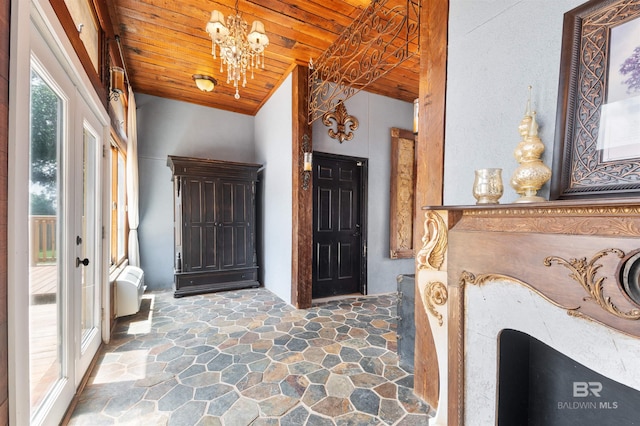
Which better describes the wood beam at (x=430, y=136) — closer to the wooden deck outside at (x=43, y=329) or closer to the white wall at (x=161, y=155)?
the wooden deck outside at (x=43, y=329)

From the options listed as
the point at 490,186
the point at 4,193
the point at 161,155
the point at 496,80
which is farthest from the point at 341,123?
the point at 4,193

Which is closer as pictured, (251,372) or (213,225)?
(251,372)

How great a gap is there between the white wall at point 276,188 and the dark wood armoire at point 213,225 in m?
0.22

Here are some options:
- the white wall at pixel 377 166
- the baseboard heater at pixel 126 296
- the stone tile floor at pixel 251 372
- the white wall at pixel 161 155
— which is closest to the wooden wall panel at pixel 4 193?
the stone tile floor at pixel 251 372

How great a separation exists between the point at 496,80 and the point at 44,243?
8.66 ft

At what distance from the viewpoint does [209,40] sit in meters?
2.94

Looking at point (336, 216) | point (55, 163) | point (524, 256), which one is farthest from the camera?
point (336, 216)

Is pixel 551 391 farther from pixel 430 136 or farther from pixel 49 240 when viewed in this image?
pixel 49 240

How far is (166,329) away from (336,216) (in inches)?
103

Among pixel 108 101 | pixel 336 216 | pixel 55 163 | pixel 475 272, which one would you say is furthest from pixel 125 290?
pixel 475 272

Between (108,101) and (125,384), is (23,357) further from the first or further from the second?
(108,101)

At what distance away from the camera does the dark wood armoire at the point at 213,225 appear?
13.0 feet

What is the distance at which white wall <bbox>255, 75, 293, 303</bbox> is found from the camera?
3.69 metres

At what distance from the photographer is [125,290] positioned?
2.91 meters
